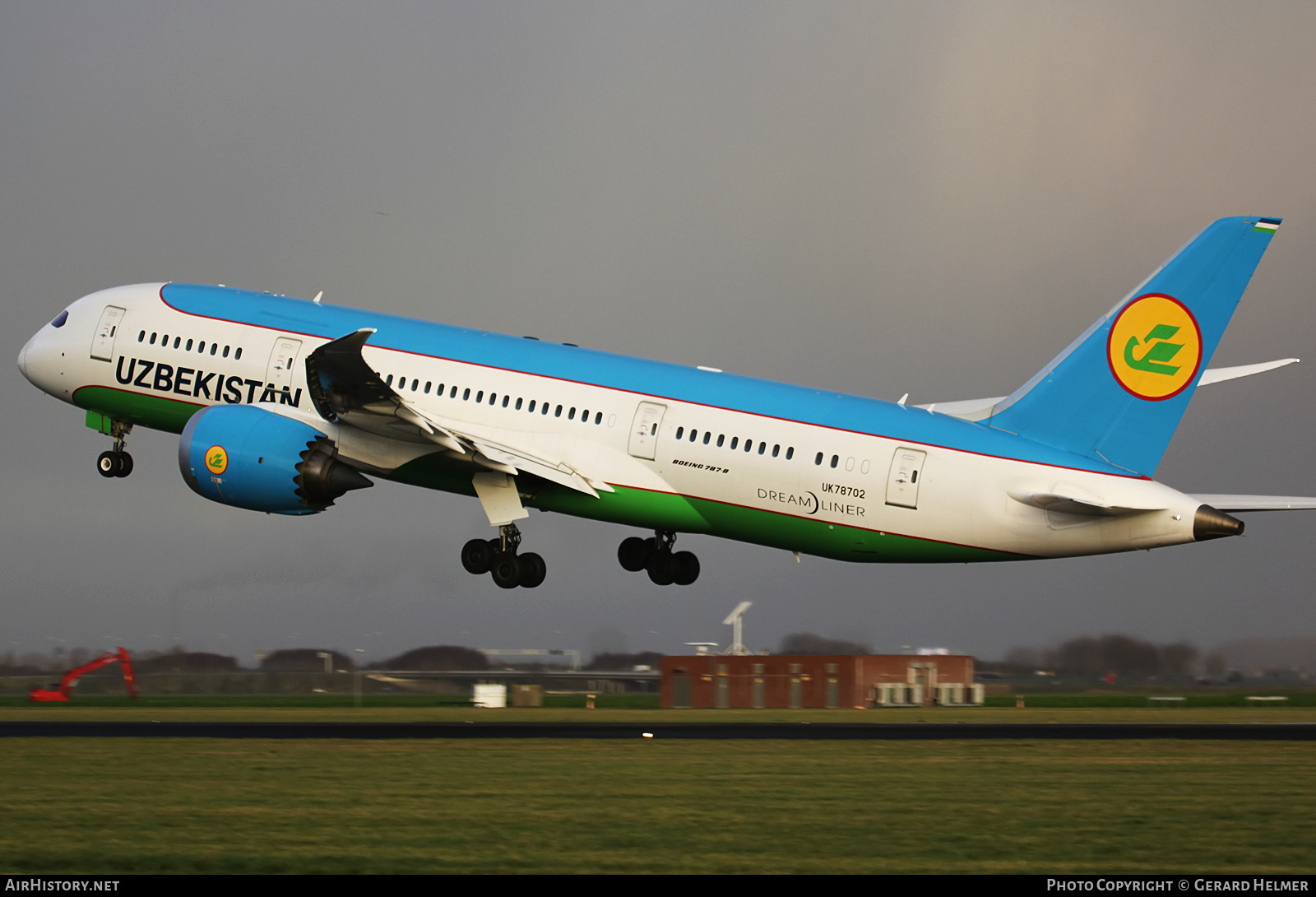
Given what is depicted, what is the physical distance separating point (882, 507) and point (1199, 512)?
728 cm

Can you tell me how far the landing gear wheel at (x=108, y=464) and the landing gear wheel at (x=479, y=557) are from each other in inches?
517

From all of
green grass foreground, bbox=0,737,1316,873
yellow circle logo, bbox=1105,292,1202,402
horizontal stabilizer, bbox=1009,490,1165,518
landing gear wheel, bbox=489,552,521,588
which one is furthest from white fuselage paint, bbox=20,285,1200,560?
green grass foreground, bbox=0,737,1316,873

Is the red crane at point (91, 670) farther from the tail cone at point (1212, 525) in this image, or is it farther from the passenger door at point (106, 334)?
the tail cone at point (1212, 525)

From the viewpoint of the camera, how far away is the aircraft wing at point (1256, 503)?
112ft

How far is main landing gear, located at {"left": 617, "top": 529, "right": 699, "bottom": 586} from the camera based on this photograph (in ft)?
147

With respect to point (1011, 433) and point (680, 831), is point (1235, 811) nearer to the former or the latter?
point (680, 831)

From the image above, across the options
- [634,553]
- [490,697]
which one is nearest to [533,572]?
[634,553]

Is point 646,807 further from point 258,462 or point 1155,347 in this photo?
point 258,462

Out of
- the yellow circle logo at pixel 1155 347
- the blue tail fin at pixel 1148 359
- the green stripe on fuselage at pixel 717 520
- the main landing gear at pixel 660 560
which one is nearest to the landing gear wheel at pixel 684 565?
the main landing gear at pixel 660 560

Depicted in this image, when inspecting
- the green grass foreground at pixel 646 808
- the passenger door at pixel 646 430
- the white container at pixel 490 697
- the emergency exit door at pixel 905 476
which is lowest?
the green grass foreground at pixel 646 808

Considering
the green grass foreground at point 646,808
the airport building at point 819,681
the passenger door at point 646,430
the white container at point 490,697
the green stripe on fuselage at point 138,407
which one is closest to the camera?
the green grass foreground at point 646,808

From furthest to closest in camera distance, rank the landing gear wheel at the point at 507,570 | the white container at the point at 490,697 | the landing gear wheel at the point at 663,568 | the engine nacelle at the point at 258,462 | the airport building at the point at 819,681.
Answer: the airport building at the point at 819,681
the white container at the point at 490,697
the landing gear wheel at the point at 663,568
the landing gear wheel at the point at 507,570
the engine nacelle at the point at 258,462

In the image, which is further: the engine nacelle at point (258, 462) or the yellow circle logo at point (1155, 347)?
the engine nacelle at point (258, 462)
